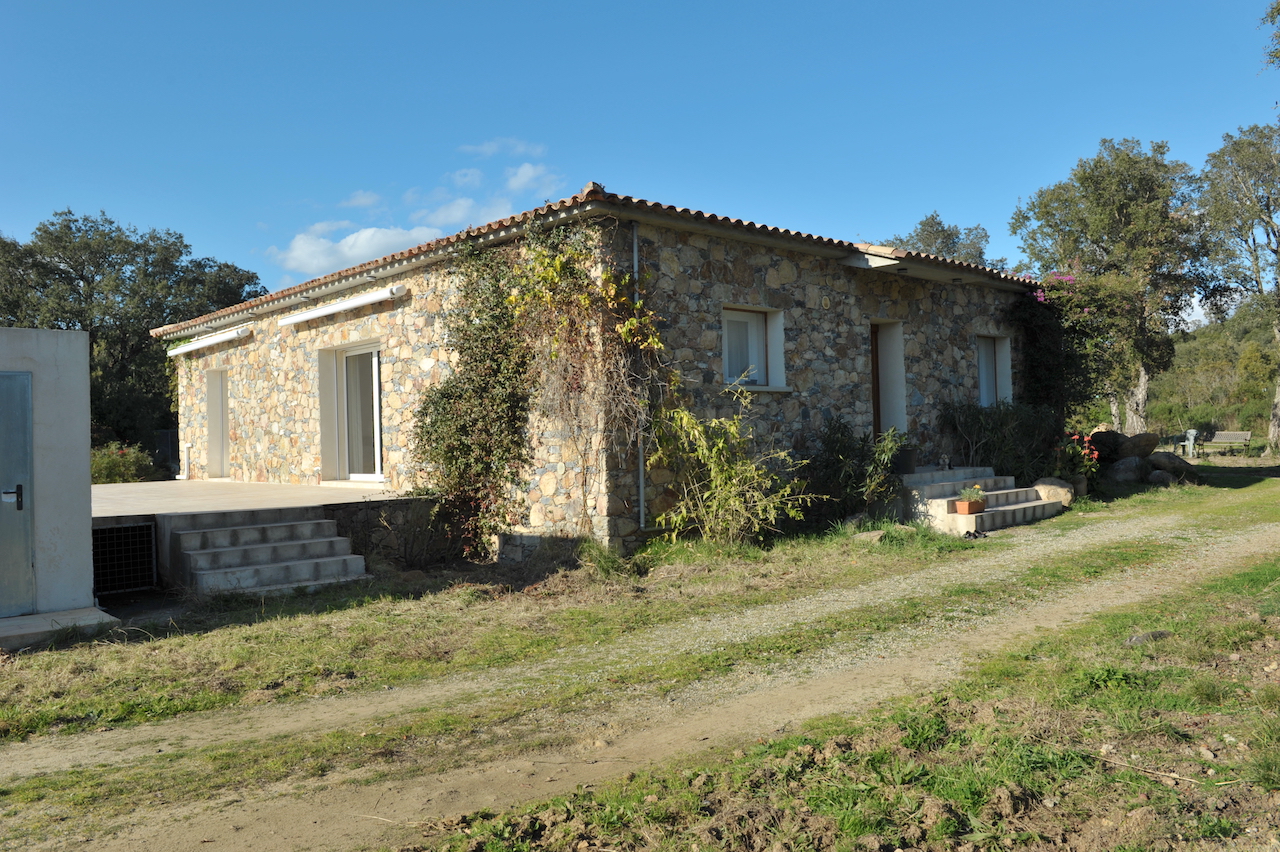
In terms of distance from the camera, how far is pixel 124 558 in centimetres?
805

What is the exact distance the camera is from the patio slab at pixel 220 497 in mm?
8773

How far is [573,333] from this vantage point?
8750 mm

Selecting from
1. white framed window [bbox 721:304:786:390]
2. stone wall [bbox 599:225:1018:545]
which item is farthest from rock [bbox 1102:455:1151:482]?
white framed window [bbox 721:304:786:390]

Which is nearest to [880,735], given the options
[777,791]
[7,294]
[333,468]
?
[777,791]

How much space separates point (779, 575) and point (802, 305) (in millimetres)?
3979

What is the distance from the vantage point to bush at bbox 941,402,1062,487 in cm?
1270

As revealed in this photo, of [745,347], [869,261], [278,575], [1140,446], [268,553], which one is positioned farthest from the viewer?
[1140,446]

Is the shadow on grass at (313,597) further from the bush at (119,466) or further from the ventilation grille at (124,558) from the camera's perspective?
the bush at (119,466)

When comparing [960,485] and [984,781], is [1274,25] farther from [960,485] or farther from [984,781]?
[984,781]

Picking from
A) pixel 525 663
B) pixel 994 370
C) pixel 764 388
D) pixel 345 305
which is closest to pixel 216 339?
pixel 345 305

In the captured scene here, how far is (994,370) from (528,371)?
347 inches

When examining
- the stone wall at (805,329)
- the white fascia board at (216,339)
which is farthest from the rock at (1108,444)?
the white fascia board at (216,339)

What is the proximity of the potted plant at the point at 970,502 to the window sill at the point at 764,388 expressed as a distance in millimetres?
2437

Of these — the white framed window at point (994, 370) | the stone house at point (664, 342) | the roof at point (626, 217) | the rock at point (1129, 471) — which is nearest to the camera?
the roof at point (626, 217)
